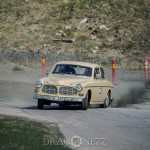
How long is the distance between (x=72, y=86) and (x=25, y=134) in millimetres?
6402

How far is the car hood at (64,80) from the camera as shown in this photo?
17980 mm

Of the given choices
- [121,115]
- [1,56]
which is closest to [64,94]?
[121,115]

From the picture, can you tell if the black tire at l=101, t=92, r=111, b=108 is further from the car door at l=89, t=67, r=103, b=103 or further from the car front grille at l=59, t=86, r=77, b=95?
the car front grille at l=59, t=86, r=77, b=95

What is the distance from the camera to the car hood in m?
18.0

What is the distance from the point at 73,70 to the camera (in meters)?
19.5

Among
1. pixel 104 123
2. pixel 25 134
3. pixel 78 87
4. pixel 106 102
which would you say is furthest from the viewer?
pixel 106 102

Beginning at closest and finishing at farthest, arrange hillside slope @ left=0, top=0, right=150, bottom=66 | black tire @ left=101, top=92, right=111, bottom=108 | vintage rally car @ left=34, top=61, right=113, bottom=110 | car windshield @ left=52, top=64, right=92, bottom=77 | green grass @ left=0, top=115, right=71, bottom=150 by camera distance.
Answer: green grass @ left=0, top=115, right=71, bottom=150
vintage rally car @ left=34, top=61, right=113, bottom=110
car windshield @ left=52, top=64, right=92, bottom=77
black tire @ left=101, top=92, right=111, bottom=108
hillside slope @ left=0, top=0, right=150, bottom=66

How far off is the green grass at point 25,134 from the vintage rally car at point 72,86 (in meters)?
3.75

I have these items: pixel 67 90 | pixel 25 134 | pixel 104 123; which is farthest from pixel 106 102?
pixel 25 134

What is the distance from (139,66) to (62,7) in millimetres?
9331

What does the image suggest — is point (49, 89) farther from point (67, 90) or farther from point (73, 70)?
point (73, 70)

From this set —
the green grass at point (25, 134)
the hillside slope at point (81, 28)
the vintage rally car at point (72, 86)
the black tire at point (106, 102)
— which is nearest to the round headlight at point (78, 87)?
the vintage rally car at point (72, 86)

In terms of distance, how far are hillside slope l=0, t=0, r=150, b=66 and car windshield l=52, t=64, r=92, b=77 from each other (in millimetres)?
15068

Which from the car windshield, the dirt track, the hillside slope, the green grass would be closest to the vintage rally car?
the car windshield
